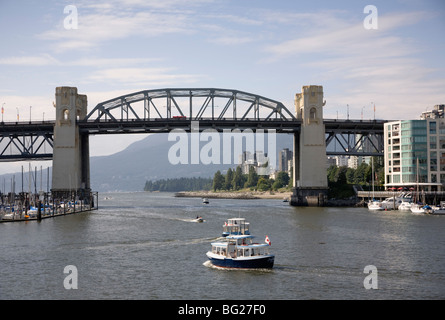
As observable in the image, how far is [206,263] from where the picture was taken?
55.8m

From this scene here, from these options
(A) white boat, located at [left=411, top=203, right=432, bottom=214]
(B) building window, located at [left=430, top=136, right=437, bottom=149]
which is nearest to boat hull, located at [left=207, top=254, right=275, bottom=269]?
(A) white boat, located at [left=411, top=203, right=432, bottom=214]

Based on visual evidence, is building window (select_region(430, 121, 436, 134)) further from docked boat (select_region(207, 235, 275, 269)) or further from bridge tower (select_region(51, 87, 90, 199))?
docked boat (select_region(207, 235, 275, 269))

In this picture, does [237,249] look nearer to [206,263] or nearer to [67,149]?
[206,263]

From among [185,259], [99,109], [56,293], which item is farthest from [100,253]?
[99,109]

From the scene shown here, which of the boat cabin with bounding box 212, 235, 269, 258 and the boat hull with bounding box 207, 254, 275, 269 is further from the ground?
the boat cabin with bounding box 212, 235, 269, 258

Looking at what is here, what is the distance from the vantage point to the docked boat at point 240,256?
5297cm

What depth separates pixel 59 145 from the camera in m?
150

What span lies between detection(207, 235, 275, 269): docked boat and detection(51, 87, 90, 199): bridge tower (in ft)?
321

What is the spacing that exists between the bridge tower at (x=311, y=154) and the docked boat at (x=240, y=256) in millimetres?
97357

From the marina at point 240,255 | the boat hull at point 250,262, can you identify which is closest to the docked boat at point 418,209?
the marina at point 240,255

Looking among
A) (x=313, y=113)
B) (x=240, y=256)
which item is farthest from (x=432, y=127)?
(x=240, y=256)

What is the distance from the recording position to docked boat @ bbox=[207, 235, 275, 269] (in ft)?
174

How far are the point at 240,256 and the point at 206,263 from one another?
3.83 metres

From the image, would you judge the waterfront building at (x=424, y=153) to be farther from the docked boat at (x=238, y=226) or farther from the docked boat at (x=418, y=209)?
the docked boat at (x=238, y=226)
